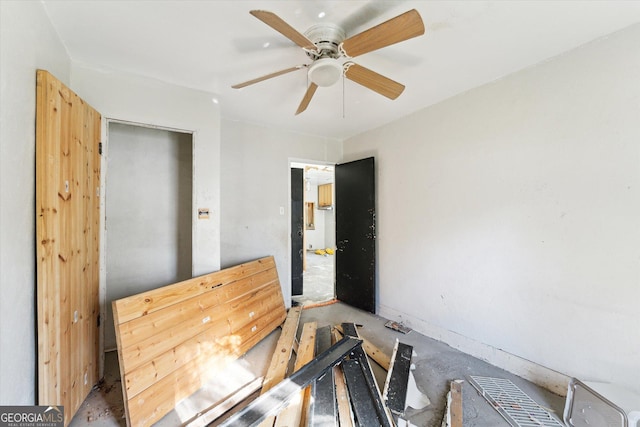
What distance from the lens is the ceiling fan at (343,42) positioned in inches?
47.6

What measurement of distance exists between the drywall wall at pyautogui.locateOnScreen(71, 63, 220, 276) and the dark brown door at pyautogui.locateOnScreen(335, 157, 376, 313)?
6.44 ft

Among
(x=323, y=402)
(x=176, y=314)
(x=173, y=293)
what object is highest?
(x=173, y=293)

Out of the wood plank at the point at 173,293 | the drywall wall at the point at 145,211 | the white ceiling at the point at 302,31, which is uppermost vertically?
the white ceiling at the point at 302,31

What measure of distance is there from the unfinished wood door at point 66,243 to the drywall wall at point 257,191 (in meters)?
1.35

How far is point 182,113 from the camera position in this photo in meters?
2.37

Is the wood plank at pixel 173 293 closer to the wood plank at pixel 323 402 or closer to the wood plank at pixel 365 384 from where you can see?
the wood plank at pixel 323 402

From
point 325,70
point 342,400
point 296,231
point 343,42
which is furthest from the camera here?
point 296,231

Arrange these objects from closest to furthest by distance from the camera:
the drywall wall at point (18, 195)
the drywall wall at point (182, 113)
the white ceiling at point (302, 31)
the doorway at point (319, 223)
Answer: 1. the drywall wall at point (18, 195)
2. the white ceiling at point (302, 31)
3. the drywall wall at point (182, 113)
4. the doorway at point (319, 223)

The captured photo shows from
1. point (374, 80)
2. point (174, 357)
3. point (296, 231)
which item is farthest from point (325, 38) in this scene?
point (296, 231)

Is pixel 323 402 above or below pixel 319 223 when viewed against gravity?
below

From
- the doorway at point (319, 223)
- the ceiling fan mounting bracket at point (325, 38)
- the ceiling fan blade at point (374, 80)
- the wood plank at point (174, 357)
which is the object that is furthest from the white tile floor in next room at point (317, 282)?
the ceiling fan mounting bracket at point (325, 38)

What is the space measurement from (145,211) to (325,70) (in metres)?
2.47

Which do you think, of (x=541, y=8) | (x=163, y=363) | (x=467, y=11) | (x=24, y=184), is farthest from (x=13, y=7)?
(x=541, y=8)

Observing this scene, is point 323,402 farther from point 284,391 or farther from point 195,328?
point 195,328
